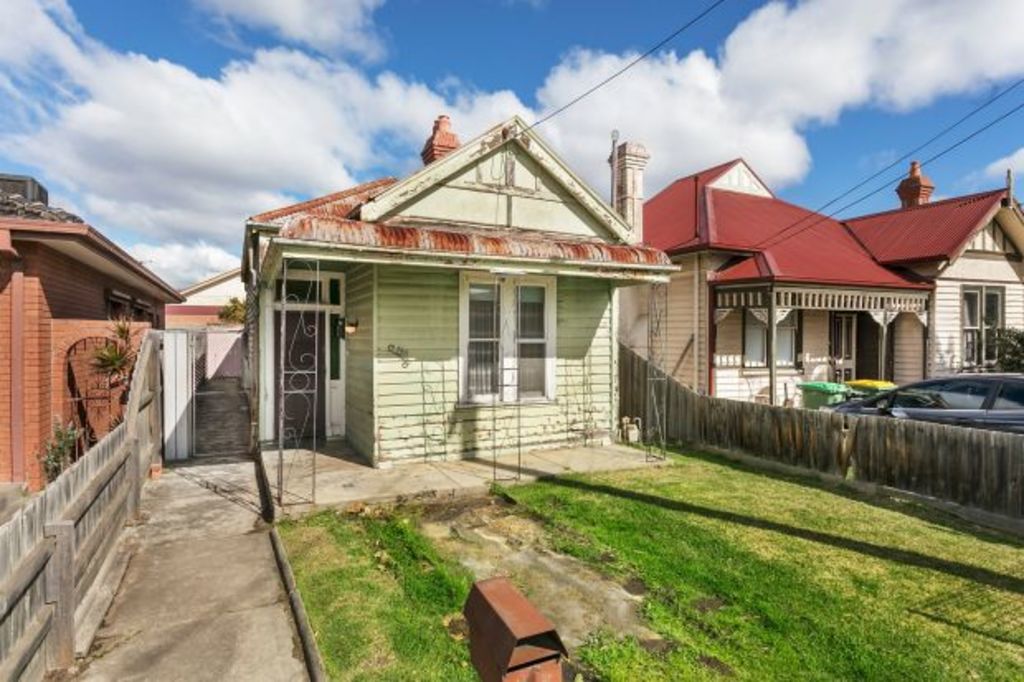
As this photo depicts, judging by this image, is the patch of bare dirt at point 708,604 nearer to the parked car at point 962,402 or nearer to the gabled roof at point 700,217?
the parked car at point 962,402

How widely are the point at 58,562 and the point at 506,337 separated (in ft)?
22.0

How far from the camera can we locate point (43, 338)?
7.53 m

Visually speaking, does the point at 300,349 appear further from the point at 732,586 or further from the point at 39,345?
A: the point at 732,586

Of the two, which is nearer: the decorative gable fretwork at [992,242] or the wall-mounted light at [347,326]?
the wall-mounted light at [347,326]

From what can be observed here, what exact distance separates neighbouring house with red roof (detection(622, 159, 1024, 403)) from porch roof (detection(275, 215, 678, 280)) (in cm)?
Answer: 543

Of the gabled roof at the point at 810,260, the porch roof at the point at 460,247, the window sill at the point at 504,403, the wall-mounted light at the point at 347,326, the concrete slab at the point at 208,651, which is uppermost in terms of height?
the gabled roof at the point at 810,260

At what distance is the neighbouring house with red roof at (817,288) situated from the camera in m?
14.3

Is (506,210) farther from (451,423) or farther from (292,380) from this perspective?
(292,380)

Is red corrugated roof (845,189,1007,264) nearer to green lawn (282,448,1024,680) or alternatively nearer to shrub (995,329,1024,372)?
shrub (995,329,1024,372)

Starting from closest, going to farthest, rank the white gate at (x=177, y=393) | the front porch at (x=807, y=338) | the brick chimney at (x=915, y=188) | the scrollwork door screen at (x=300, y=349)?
the white gate at (x=177, y=393) → the scrollwork door screen at (x=300, y=349) → the front porch at (x=807, y=338) → the brick chimney at (x=915, y=188)

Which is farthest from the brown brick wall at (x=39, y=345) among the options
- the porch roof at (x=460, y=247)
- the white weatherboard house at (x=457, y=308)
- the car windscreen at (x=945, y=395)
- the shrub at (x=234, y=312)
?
the shrub at (x=234, y=312)

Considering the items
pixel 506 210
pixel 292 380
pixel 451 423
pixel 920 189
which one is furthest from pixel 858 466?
pixel 920 189

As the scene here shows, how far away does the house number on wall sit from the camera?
8523 millimetres

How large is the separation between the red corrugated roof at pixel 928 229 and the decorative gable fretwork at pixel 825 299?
4.54 feet
